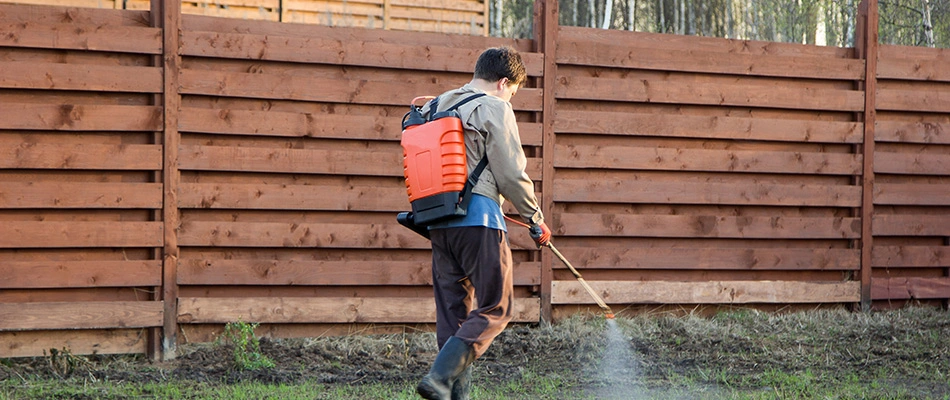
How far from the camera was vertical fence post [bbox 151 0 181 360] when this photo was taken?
5.64 metres

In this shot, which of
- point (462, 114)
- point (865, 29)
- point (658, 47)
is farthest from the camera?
point (865, 29)

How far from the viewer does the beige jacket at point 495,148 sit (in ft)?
12.5

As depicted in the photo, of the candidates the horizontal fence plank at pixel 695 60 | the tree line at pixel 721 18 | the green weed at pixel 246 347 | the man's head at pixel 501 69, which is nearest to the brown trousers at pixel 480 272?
the man's head at pixel 501 69

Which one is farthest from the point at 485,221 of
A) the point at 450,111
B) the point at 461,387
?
the point at 461,387

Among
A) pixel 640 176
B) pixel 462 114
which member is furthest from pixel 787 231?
pixel 462 114

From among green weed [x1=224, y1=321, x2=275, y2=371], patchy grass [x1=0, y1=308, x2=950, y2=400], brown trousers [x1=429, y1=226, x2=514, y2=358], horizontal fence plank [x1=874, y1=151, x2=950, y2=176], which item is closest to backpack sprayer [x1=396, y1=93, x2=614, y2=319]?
brown trousers [x1=429, y1=226, x2=514, y2=358]

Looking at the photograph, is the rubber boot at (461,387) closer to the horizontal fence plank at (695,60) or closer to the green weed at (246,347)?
the green weed at (246,347)

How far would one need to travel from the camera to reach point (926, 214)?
722cm

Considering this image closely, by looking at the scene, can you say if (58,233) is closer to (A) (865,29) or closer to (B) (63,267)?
(B) (63,267)

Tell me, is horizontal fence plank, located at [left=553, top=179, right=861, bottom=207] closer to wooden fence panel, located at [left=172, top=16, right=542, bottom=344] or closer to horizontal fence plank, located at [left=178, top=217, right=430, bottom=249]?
wooden fence panel, located at [left=172, top=16, right=542, bottom=344]

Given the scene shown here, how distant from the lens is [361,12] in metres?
11.8

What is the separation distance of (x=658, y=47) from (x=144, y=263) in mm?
3795

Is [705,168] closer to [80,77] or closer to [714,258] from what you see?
[714,258]

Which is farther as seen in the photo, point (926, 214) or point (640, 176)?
point (926, 214)
